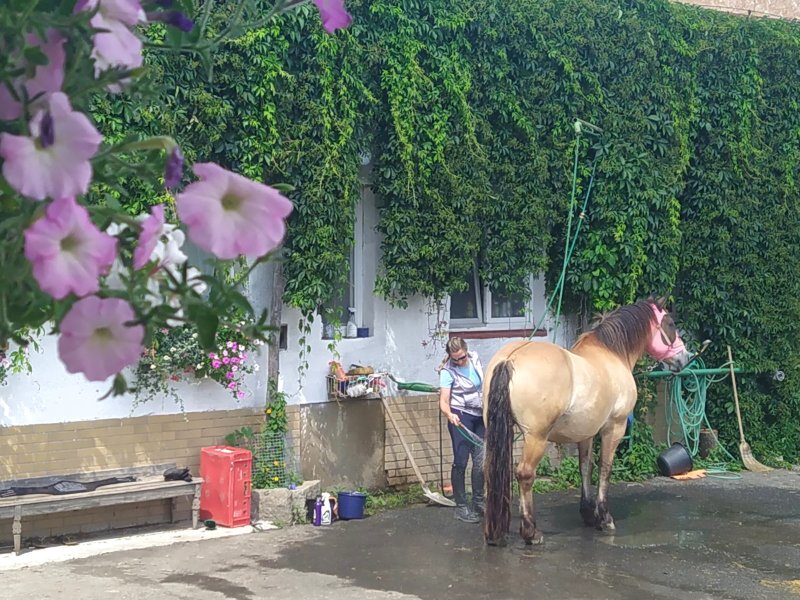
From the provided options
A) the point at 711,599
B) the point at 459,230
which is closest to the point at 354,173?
the point at 459,230

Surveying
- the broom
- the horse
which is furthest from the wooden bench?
the broom

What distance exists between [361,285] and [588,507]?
3.27 meters

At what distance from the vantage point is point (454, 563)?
303 inches

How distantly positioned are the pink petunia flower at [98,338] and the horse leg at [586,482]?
7.90 m

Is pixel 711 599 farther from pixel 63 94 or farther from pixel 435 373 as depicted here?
pixel 63 94

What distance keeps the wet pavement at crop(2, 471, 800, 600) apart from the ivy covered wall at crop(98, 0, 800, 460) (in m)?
2.38

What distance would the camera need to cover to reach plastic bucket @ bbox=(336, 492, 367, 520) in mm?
9055

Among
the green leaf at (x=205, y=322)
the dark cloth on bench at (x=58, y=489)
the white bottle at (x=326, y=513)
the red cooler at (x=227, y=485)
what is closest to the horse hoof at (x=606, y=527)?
the white bottle at (x=326, y=513)

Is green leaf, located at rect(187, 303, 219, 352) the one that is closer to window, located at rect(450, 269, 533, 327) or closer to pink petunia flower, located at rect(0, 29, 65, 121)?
pink petunia flower, located at rect(0, 29, 65, 121)

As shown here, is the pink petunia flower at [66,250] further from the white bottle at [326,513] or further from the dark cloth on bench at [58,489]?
the white bottle at [326,513]

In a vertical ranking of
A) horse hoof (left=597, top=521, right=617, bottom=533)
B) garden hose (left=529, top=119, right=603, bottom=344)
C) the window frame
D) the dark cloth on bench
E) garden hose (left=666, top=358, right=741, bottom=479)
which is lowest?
horse hoof (left=597, top=521, right=617, bottom=533)

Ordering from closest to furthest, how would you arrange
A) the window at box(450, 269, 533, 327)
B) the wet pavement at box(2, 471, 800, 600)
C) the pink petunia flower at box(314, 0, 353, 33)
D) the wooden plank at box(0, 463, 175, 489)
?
the pink petunia flower at box(314, 0, 353, 33) < the wet pavement at box(2, 471, 800, 600) < the wooden plank at box(0, 463, 175, 489) < the window at box(450, 269, 533, 327)

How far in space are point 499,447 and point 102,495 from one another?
322 centimetres

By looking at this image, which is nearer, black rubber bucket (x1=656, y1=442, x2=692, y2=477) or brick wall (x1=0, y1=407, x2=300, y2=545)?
brick wall (x1=0, y1=407, x2=300, y2=545)
